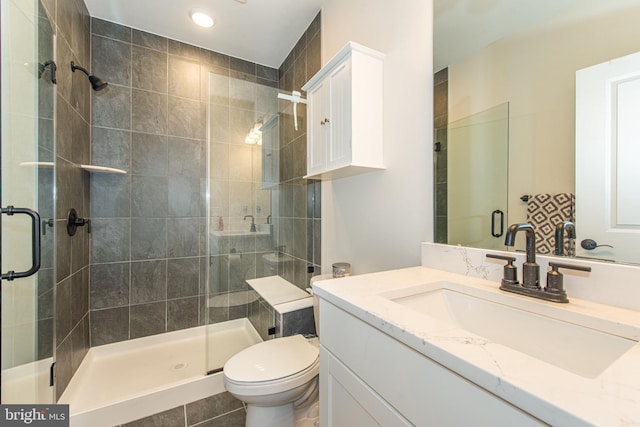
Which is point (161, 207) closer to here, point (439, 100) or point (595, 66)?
point (439, 100)

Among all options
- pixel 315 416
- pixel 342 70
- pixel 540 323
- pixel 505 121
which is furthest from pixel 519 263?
pixel 315 416

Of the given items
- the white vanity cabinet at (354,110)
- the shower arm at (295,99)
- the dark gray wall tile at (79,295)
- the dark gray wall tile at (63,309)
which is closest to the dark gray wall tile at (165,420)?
the dark gray wall tile at (63,309)

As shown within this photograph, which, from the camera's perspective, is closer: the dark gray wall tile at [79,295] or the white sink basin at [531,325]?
the white sink basin at [531,325]

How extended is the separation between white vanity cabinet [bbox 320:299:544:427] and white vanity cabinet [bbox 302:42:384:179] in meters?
0.78

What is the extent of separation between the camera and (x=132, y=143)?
214 cm

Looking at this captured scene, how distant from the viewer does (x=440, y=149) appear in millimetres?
1062

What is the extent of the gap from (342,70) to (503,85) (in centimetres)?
74

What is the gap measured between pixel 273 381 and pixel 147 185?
76.2 inches

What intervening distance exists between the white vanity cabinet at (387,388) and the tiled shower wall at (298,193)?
3.97 feet

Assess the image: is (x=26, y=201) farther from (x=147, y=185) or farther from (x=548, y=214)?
(x=548, y=214)

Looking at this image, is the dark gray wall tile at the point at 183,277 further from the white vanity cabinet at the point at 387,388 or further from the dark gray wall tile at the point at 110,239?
the white vanity cabinet at the point at 387,388

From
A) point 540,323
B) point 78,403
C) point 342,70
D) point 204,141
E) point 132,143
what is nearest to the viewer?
point 540,323

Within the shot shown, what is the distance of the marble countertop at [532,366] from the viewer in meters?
0.29

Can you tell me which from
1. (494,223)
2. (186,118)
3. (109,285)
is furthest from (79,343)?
(494,223)
